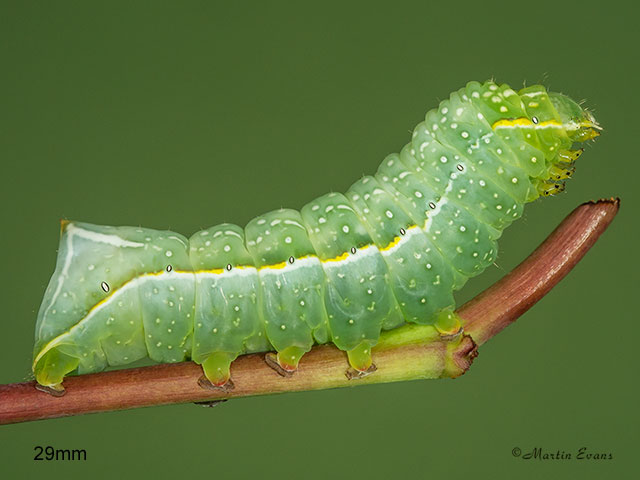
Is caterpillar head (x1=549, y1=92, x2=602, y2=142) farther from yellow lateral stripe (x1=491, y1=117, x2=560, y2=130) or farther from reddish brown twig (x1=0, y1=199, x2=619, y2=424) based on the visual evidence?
reddish brown twig (x1=0, y1=199, x2=619, y2=424)

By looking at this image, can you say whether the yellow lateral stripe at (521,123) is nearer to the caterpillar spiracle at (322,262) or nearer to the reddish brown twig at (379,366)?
the caterpillar spiracle at (322,262)

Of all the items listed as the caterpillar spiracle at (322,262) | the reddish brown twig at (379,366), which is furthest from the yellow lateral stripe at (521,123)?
the reddish brown twig at (379,366)

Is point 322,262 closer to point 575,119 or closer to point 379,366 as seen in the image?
point 379,366

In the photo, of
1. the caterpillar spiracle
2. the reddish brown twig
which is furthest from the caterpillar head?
the reddish brown twig

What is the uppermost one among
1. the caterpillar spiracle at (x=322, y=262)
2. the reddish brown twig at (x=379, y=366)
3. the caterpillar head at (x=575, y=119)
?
the caterpillar head at (x=575, y=119)

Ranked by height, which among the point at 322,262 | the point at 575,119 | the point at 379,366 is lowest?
the point at 379,366

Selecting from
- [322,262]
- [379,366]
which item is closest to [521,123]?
[322,262]
